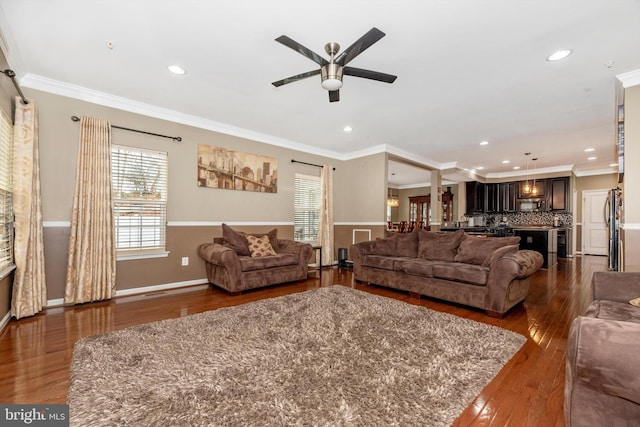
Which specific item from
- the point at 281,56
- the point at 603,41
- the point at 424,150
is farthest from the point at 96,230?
the point at 424,150

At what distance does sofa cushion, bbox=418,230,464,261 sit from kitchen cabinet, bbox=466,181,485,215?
5738mm

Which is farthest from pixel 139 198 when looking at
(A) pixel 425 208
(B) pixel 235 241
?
(A) pixel 425 208

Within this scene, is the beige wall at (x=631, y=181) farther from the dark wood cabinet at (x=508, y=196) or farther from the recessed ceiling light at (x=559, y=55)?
the dark wood cabinet at (x=508, y=196)

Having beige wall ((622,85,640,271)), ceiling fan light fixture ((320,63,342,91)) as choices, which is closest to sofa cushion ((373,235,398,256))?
beige wall ((622,85,640,271))

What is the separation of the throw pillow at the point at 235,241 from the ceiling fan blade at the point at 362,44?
120 inches

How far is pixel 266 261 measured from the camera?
4.19 meters

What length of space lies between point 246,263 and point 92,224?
1.92 metres

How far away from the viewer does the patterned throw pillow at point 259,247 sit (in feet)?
14.8

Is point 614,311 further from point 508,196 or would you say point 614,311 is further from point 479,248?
point 508,196

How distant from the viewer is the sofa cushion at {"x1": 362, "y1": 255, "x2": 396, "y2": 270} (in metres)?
4.14

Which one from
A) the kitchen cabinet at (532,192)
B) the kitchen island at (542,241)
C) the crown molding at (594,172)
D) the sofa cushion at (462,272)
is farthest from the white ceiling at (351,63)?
the crown molding at (594,172)

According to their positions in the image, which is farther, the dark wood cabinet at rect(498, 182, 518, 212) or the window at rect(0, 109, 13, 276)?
the dark wood cabinet at rect(498, 182, 518, 212)

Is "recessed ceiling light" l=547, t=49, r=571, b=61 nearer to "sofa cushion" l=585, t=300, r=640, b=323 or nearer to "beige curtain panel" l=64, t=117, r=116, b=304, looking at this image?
"sofa cushion" l=585, t=300, r=640, b=323

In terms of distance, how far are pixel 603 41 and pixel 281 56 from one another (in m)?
2.88
